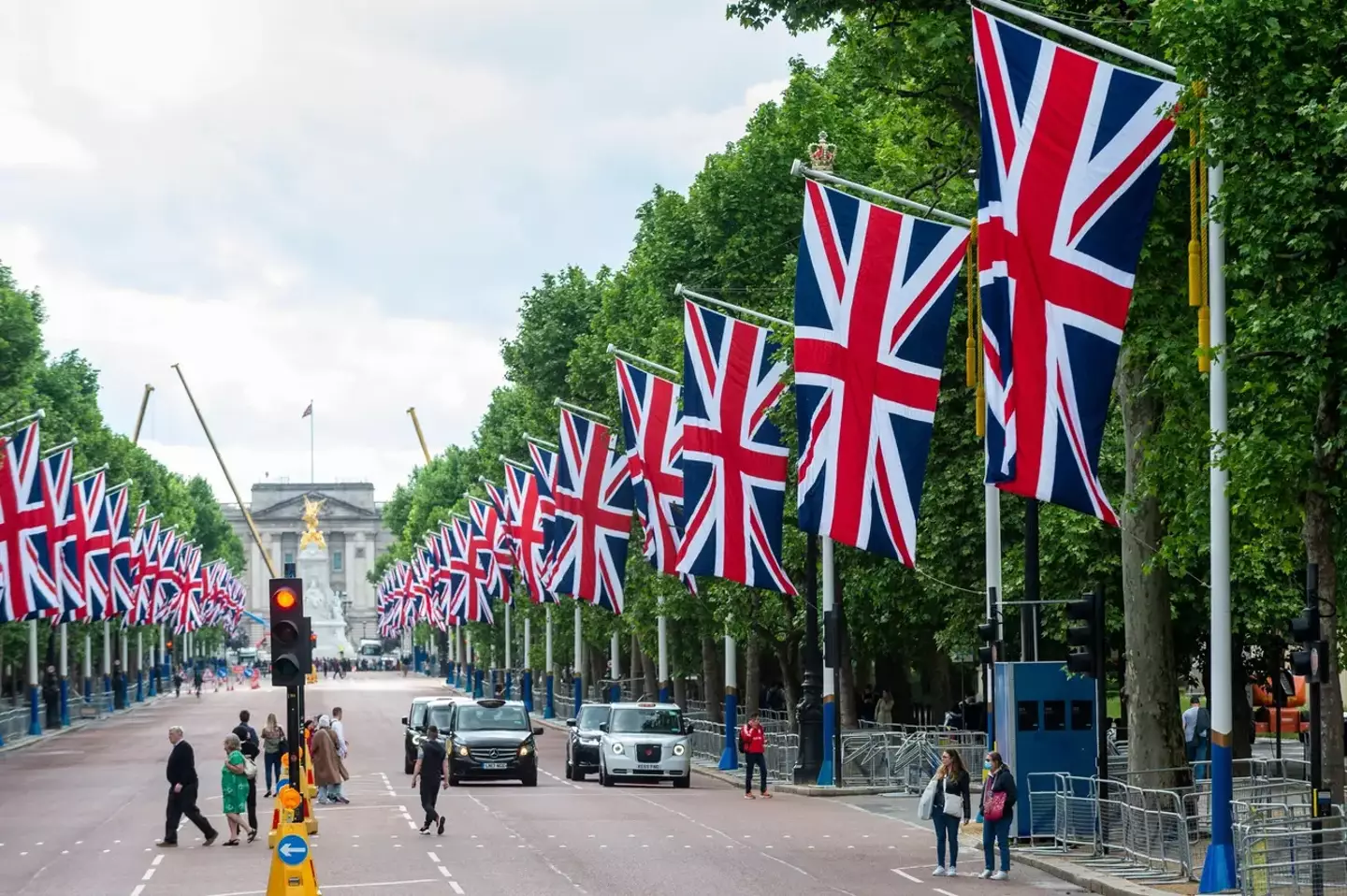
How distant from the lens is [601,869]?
26312 mm

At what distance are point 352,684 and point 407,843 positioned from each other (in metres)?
110

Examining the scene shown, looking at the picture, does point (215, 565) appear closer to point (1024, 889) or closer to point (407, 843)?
point (407, 843)

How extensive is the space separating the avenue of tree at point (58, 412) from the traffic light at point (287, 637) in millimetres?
46158

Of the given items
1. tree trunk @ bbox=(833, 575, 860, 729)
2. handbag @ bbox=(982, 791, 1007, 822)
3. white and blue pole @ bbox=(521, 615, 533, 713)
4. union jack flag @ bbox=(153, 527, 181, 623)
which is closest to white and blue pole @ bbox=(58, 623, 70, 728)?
union jack flag @ bbox=(153, 527, 181, 623)

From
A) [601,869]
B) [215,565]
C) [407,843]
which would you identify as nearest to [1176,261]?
[601,869]

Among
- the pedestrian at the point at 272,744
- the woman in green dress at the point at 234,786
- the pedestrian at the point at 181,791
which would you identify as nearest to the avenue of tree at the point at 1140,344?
the pedestrian at the point at 272,744

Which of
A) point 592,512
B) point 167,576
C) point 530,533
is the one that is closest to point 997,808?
point 592,512

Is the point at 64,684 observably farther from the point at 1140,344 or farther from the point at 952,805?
the point at 1140,344

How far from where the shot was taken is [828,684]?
42.0m

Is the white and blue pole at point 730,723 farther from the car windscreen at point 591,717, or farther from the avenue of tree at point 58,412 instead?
the avenue of tree at point 58,412

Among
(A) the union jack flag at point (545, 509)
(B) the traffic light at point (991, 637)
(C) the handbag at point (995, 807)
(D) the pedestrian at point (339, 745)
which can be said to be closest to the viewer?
(C) the handbag at point (995, 807)

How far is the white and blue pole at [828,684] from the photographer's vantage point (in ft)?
134

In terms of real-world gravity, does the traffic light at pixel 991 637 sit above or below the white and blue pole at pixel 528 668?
above

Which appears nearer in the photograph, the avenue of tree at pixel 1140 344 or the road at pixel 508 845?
the avenue of tree at pixel 1140 344
